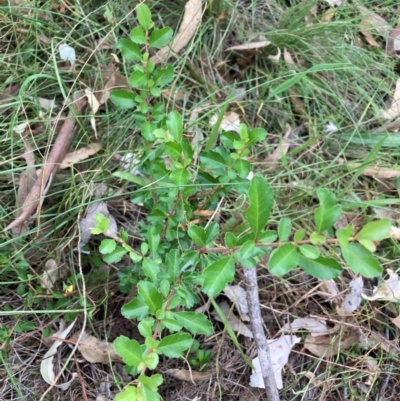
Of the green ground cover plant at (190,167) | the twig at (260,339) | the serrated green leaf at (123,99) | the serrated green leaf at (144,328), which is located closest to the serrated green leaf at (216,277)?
the green ground cover plant at (190,167)

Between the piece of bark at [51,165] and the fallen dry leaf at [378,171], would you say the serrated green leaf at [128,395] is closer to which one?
the piece of bark at [51,165]

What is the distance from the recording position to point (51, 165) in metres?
1.51

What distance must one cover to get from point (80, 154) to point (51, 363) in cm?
67

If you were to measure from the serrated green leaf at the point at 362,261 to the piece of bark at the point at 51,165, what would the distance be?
3.11ft

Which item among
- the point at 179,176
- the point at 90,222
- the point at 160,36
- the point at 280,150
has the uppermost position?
the point at 160,36

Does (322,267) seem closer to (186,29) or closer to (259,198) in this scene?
(259,198)

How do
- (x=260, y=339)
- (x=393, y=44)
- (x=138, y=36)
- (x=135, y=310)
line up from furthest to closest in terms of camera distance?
(x=393, y=44)
(x=260, y=339)
(x=138, y=36)
(x=135, y=310)

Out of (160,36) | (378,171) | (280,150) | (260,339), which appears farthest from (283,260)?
(378,171)

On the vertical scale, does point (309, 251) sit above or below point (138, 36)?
below

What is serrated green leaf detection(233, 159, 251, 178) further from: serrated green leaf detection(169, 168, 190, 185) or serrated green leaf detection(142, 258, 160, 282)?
serrated green leaf detection(142, 258, 160, 282)

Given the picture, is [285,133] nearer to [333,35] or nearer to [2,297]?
[333,35]

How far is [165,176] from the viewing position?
1178 millimetres

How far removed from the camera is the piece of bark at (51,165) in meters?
1.44

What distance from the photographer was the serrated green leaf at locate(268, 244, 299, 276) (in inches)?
Answer: 34.8
